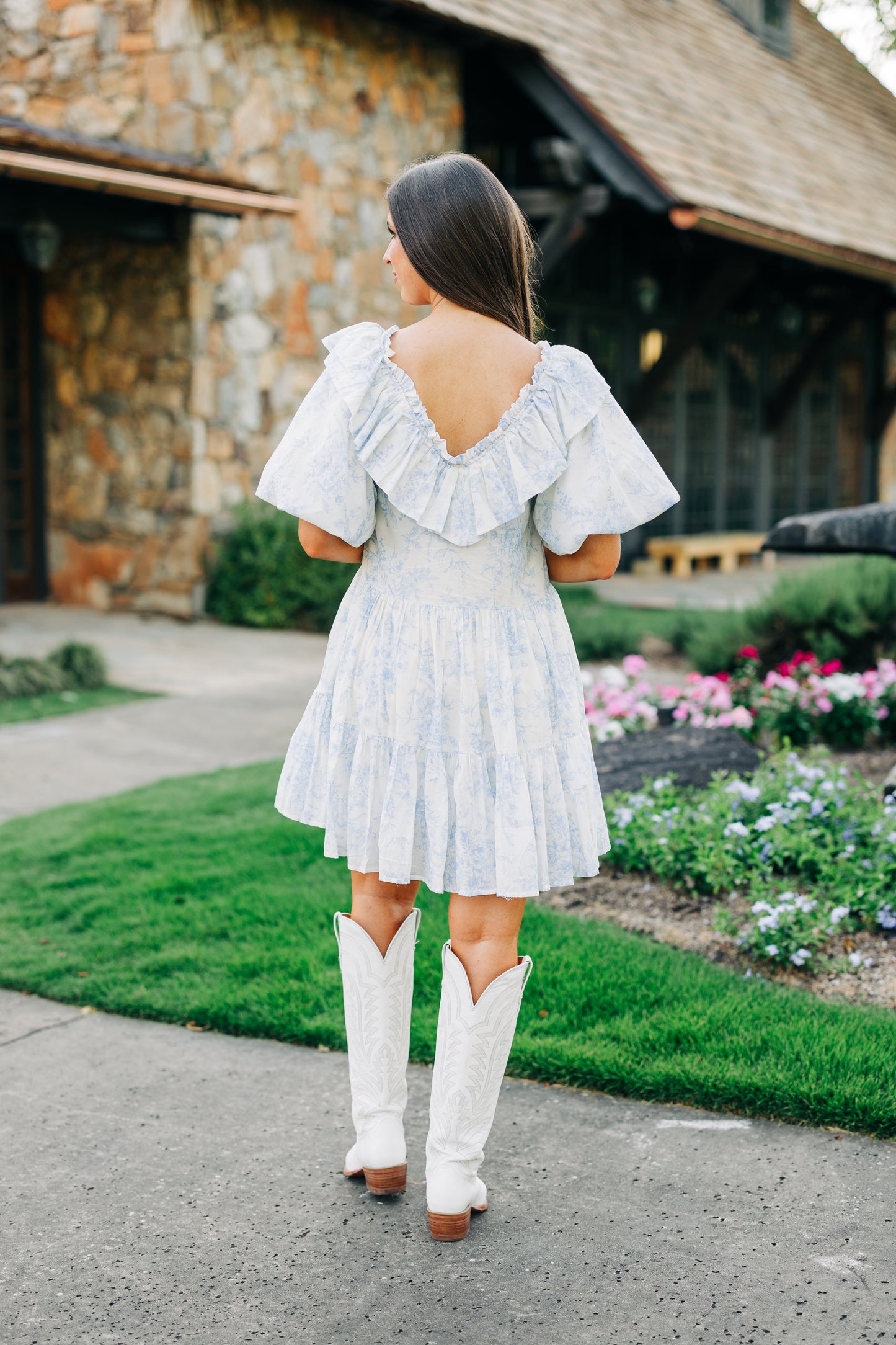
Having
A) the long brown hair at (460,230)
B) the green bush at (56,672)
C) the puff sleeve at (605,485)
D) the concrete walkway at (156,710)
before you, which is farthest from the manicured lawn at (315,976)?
the green bush at (56,672)

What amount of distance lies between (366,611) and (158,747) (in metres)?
3.85

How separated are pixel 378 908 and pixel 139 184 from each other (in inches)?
254

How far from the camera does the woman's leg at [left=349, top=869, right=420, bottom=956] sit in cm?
232

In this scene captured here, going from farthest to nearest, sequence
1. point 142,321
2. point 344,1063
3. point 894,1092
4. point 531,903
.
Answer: point 142,321 < point 531,903 < point 344,1063 < point 894,1092

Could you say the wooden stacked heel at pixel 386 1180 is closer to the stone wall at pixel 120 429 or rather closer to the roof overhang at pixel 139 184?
the roof overhang at pixel 139 184

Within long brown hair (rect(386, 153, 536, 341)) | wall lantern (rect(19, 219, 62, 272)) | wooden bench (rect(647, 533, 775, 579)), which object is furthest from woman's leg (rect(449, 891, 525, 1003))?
wooden bench (rect(647, 533, 775, 579))

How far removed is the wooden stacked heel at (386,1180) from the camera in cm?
233

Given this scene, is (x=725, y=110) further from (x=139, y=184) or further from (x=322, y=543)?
(x=322, y=543)

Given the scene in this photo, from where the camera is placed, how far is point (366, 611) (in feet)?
7.43

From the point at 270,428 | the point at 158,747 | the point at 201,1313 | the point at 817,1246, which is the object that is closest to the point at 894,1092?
the point at 817,1246

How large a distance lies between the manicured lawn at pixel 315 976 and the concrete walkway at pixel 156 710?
2.57 ft

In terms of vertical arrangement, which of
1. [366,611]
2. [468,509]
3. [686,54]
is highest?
[686,54]

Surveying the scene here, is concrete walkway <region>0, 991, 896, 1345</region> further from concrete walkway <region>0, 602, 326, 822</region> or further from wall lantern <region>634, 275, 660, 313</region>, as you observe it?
wall lantern <region>634, 275, 660, 313</region>

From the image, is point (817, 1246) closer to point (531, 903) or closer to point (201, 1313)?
point (201, 1313)
